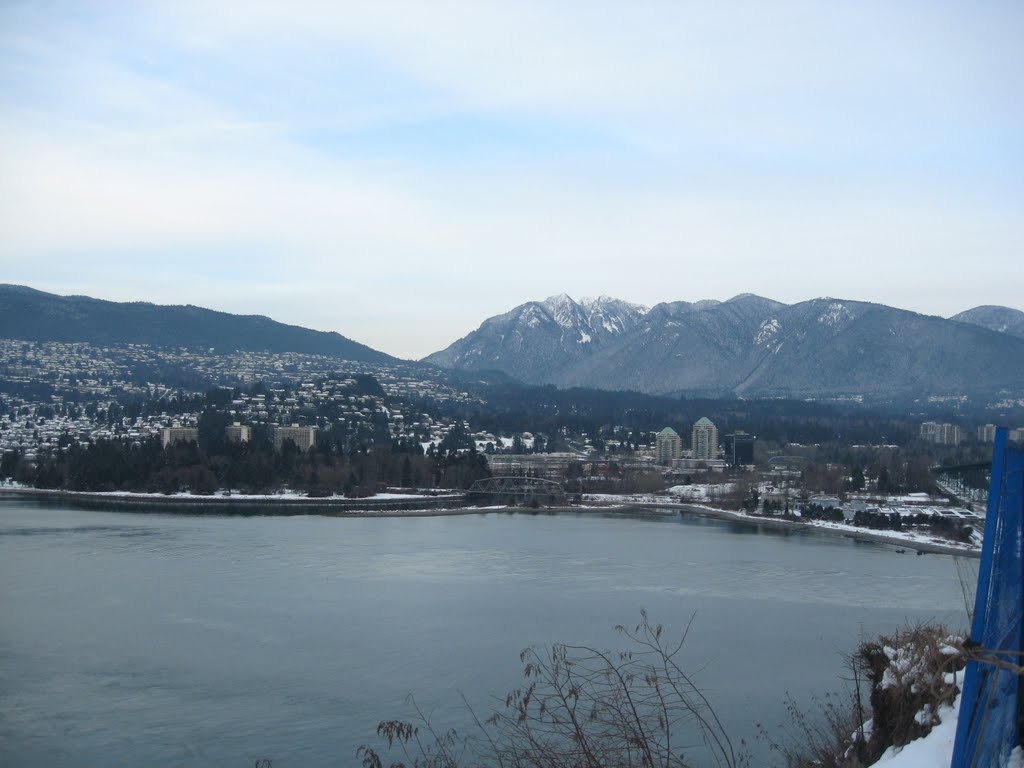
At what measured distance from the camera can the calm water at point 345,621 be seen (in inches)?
203

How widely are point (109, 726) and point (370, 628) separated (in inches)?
102

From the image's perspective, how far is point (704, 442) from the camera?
109 ft

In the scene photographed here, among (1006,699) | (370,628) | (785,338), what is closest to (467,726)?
(370,628)

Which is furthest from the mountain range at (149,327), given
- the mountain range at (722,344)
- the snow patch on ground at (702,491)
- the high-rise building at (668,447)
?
the snow patch on ground at (702,491)

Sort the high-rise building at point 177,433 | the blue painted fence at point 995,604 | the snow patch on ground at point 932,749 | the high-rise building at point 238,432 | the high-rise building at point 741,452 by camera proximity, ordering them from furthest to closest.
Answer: the high-rise building at point 238,432 → the high-rise building at point 741,452 → the high-rise building at point 177,433 → the snow patch on ground at point 932,749 → the blue painted fence at point 995,604

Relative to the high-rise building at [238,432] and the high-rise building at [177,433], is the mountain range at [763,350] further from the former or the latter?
the high-rise building at [177,433]

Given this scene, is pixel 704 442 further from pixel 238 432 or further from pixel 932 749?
pixel 932 749

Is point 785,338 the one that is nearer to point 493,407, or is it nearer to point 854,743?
point 493,407

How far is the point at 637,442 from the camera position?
36469 millimetres

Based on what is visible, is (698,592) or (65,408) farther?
(65,408)

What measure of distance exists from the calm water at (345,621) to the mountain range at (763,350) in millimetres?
43545

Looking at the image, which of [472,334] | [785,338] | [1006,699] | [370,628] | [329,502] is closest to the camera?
[1006,699]

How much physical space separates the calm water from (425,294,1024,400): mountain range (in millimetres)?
43545

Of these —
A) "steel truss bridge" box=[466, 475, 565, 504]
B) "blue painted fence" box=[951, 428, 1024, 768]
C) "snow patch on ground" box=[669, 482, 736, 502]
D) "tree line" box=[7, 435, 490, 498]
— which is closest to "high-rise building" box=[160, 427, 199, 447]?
"tree line" box=[7, 435, 490, 498]
